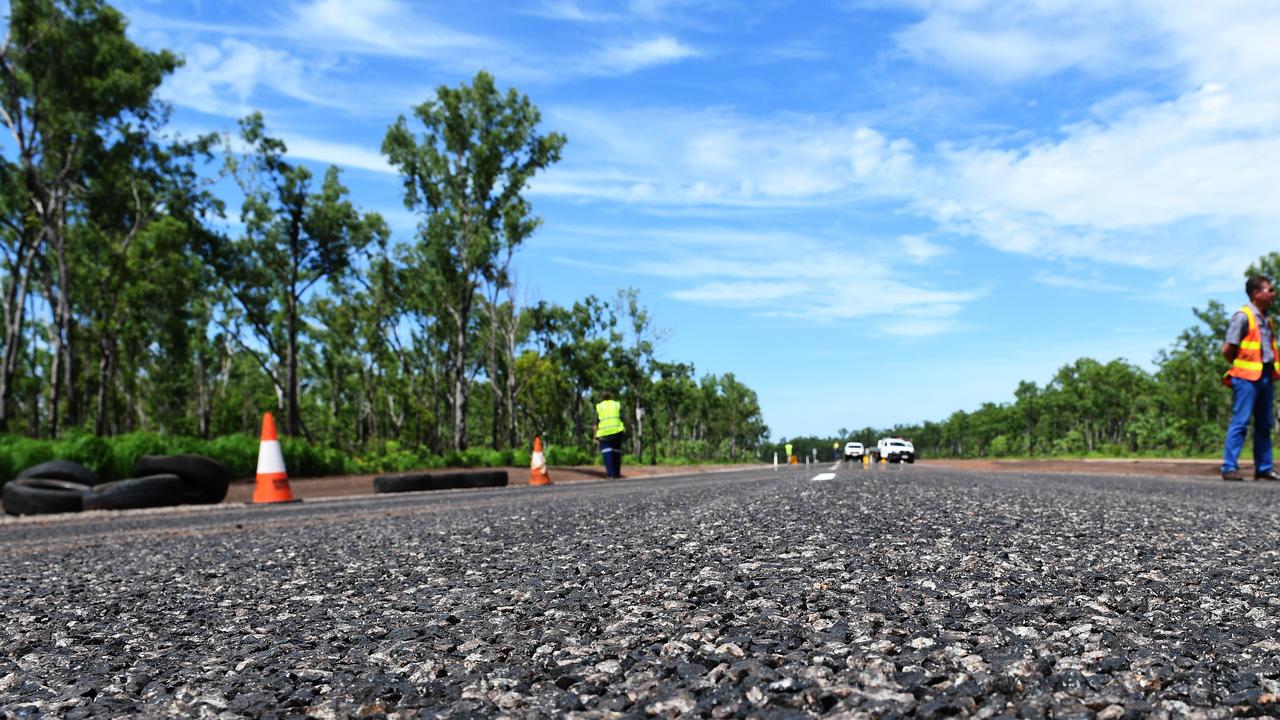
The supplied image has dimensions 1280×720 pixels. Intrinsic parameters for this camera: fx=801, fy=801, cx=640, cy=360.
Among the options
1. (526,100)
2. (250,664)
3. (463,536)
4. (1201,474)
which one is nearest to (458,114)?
(526,100)

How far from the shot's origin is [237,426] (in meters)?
68.8

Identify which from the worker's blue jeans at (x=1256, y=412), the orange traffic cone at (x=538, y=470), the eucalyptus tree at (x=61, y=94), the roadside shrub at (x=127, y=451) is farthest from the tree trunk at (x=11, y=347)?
the worker's blue jeans at (x=1256, y=412)

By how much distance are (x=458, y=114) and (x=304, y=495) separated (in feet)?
82.4

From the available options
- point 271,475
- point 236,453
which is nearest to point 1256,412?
point 271,475

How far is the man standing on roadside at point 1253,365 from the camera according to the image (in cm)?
947

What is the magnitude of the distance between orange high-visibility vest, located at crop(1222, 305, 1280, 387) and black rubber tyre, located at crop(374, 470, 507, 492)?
40.3ft

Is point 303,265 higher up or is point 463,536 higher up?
point 303,265

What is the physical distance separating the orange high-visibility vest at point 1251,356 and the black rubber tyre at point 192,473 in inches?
540

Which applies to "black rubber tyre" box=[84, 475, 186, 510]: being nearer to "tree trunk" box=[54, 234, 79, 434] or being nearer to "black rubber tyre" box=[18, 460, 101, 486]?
"black rubber tyre" box=[18, 460, 101, 486]

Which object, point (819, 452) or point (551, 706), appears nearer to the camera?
point (551, 706)

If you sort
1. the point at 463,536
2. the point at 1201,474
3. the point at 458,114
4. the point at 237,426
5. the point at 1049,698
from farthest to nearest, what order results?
the point at 237,426 → the point at 458,114 → the point at 1201,474 → the point at 463,536 → the point at 1049,698

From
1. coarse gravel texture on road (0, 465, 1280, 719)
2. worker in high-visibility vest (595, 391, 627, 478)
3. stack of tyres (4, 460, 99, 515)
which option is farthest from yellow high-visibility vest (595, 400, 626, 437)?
coarse gravel texture on road (0, 465, 1280, 719)

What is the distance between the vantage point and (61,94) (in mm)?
26703

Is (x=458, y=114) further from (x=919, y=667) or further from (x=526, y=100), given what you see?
(x=919, y=667)
